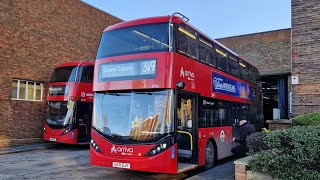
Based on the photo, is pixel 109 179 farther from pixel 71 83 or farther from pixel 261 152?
pixel 71 83

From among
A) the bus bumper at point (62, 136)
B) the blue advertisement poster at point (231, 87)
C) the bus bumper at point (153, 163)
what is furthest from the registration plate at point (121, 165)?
the bus bumper at point (62, 136)

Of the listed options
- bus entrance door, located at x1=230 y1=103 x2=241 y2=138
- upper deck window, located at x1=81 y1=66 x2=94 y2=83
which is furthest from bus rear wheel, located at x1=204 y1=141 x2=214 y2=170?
upper deck window, located at x1=81 y1=66 x2=94 y2=83

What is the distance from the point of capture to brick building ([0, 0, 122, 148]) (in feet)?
50.2

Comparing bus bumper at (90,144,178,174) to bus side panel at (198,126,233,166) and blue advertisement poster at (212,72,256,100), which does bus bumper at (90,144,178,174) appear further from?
blue advertisement poster at (212,72,256,100)

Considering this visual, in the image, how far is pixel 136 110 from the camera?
26.0 ft

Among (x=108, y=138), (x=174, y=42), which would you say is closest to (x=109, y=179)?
(x=108, y=138)

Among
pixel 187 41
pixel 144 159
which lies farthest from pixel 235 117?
pixel 144 159

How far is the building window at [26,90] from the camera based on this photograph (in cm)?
1588

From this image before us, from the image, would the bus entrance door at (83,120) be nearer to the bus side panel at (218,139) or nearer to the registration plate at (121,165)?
the bus side panel at (218,139)

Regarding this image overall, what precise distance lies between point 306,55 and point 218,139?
3895mm

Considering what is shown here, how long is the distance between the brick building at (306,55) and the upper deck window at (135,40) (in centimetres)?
494

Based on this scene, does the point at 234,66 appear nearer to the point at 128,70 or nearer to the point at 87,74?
the point at 128,70

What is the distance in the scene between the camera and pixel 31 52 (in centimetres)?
1655

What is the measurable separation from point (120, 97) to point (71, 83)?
7907 millimetres
